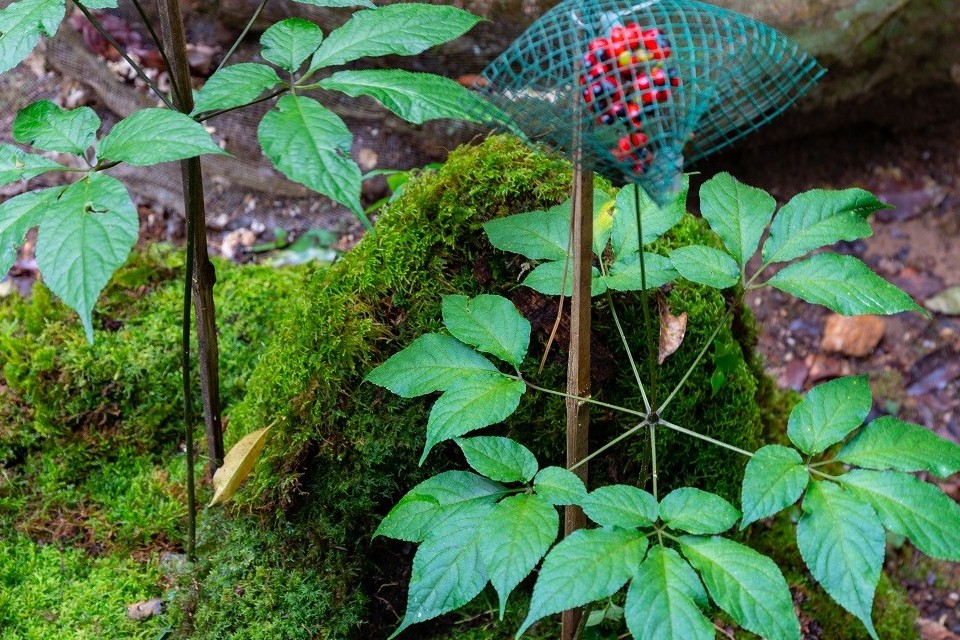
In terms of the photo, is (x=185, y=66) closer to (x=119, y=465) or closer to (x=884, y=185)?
(x=119, y=465)

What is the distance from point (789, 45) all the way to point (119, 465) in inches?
79.6

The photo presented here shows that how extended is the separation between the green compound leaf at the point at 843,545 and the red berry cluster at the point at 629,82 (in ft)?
1.96

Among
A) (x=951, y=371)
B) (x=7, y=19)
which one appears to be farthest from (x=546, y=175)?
(x=951, y=371)

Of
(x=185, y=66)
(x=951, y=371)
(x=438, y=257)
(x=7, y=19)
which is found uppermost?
(x=7, y=19)

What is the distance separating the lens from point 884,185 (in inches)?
152

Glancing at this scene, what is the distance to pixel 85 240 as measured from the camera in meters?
1.08

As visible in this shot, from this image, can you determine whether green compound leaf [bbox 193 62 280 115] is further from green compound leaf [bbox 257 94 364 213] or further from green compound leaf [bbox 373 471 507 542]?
green compound leaf [bbox 373 471 507 542]

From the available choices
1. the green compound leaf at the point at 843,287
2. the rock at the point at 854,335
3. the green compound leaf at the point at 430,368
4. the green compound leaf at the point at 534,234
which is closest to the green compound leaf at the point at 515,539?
the green compound leaf at the point at 430,368

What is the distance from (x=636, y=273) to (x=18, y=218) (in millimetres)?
1047

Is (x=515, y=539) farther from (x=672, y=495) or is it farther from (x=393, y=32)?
(x=393, y=32)

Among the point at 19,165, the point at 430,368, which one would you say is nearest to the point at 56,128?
the point at 19,165

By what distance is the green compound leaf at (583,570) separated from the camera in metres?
1.14

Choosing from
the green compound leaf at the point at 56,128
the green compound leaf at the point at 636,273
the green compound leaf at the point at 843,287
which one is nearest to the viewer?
the green compound leaf at the point at 56,128

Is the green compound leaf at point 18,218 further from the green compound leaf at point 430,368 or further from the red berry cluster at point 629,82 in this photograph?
the red berry cluster at point 629,82
